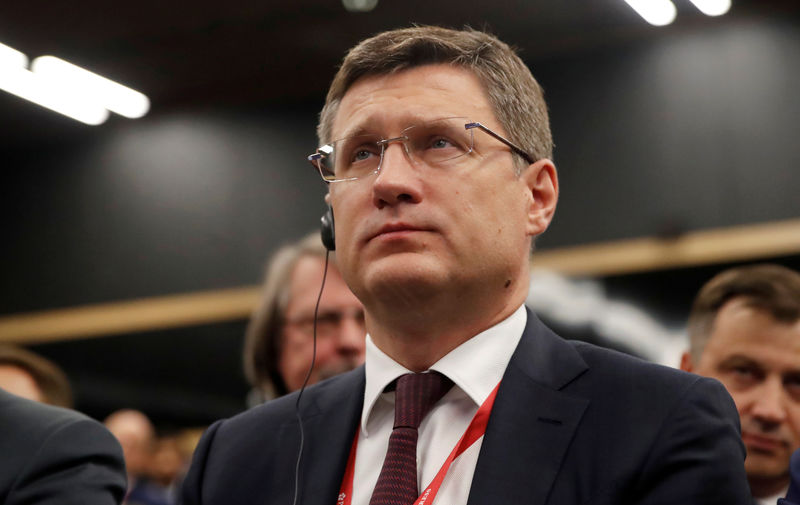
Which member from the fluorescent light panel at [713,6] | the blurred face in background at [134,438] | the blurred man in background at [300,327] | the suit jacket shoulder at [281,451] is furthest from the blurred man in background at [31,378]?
the fluorescent light panel at [713,6]

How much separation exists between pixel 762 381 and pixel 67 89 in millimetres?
5394

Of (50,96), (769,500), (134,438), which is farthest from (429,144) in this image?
(50,96)

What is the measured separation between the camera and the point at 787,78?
5496mm

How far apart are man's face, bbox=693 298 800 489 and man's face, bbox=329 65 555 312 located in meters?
0.81

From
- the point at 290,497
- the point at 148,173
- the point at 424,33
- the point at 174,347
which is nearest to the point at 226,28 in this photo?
the point at 148,173

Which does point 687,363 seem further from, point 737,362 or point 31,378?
point 31,378

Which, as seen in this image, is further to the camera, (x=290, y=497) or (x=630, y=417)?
(x=290, y=497)

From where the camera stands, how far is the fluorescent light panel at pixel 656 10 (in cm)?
558

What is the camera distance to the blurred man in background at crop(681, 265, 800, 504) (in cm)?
237

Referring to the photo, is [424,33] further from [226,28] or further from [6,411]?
[226,28]

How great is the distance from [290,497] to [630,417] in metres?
0.60

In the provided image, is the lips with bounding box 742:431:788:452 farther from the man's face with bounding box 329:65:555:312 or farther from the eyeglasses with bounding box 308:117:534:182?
the eyeglasses with bounding box 308:117:534:182

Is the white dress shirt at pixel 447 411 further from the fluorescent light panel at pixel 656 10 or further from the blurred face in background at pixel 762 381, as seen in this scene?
→ the fluorescent light panel at pixel 656 10

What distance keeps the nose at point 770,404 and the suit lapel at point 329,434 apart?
102 cm
